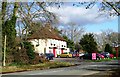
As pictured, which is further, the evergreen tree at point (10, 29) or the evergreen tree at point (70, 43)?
the evergreen tree at point (70, 43)

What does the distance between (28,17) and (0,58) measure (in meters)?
6.71

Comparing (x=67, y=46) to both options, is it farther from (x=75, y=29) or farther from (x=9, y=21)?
(x=9, y=21)

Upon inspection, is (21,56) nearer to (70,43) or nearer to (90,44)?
(90,44)

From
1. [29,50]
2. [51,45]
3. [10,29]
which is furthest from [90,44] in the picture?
[10,29]

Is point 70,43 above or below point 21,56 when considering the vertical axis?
above

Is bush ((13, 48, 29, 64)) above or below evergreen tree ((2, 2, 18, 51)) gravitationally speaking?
below

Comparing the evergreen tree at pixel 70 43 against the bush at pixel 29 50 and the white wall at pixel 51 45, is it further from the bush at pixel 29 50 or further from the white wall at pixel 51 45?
the bush at pixel 29 50

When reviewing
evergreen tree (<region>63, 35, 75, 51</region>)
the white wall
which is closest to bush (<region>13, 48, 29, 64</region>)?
the white wall

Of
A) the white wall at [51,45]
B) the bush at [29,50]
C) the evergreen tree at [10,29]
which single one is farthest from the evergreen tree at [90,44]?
the evergreen tree at [10,29]

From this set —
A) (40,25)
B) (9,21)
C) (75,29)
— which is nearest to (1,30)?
(9,21)

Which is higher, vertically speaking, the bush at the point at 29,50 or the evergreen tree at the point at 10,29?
the evergreen tree at the point at 10,29

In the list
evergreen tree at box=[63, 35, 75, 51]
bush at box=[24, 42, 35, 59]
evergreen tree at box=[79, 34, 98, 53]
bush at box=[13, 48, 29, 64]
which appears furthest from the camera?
evergreen tree at box=[63, 35, 75, 51]

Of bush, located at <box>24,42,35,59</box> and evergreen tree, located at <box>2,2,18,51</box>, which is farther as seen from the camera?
bush, located at <box>24,42,35,59</box>

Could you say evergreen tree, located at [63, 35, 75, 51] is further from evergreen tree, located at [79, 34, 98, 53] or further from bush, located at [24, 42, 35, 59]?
bush, located at [24, 42, 35, 59]
